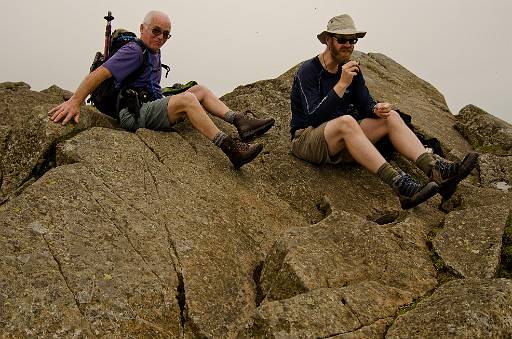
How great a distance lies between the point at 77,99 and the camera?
10.9 meters

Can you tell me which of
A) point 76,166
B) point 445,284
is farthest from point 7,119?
point 445,284

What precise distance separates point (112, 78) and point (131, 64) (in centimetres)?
60

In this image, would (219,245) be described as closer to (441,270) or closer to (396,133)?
(441,270)

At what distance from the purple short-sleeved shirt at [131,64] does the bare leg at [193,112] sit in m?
1.03

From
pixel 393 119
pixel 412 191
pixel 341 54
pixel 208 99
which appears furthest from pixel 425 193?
pixel 208 99

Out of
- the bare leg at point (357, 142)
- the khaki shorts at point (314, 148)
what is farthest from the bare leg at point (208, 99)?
the bare leg at point (357, 142)

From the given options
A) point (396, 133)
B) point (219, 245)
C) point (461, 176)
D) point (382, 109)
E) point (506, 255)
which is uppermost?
point (382, 109)

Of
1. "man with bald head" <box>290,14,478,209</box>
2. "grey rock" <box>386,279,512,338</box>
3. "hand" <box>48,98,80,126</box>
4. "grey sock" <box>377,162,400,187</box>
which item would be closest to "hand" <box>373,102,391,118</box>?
"man with bald head" <box>290,14,478,209</box>

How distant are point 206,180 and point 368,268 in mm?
3982

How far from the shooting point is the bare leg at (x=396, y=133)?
11062 millimetres

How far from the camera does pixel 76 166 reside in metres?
9.44

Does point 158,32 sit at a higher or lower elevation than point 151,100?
higher

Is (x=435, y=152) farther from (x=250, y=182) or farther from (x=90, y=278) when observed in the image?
(x=90, y=278)

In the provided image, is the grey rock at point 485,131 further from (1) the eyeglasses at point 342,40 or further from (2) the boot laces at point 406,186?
(1) the eyeglasses at point 342,40
